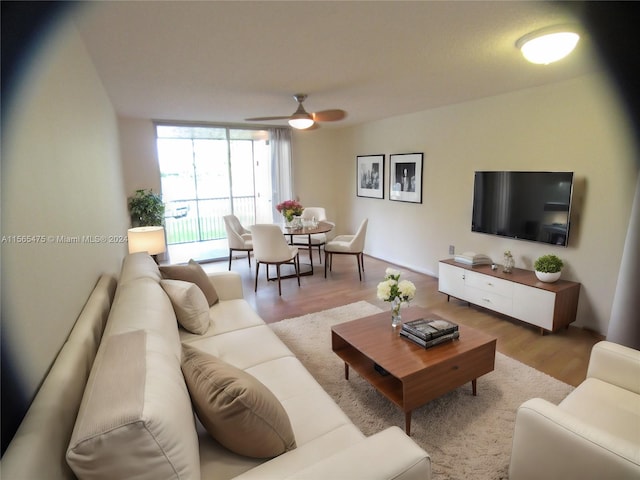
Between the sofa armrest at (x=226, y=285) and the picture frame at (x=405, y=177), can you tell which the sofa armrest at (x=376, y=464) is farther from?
the picture frame at (x=405, y=177)

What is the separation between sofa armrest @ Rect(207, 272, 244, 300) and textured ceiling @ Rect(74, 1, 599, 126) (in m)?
1.71

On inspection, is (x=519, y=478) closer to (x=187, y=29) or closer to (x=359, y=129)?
(x=187, y=29)

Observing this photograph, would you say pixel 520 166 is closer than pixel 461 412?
No

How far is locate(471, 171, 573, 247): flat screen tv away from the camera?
3131 mm

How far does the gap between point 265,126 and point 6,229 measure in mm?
5335

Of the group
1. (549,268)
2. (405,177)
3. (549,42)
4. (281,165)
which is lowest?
(549,268)

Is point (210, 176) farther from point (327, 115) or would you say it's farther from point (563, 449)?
point (563, 449)

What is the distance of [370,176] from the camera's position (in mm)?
5738

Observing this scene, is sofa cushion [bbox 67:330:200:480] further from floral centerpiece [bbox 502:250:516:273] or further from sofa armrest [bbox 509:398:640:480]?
floral centerpiece [bbox 502:250:516:273]

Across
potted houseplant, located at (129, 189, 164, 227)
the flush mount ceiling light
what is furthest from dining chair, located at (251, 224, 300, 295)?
the flush mount ceiling light

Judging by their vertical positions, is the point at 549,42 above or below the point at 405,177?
above

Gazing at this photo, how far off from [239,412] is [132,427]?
1.21 feet

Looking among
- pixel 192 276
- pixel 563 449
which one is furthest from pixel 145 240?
pixel 563 449

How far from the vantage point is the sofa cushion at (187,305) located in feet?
7.07
